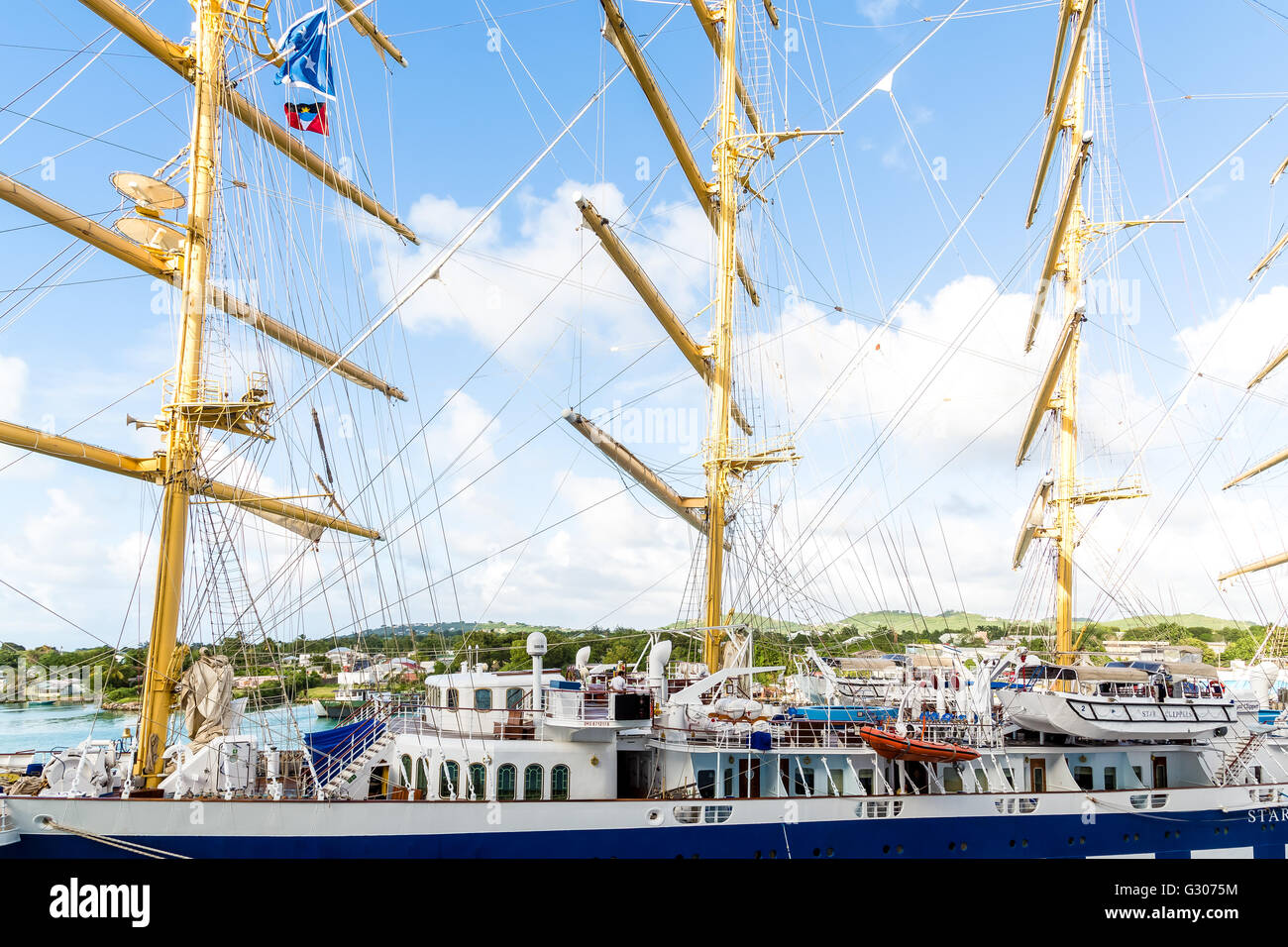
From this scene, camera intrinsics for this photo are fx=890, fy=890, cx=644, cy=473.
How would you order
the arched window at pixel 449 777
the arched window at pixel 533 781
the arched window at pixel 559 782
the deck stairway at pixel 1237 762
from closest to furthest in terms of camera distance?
1. the arched window at pixel 449 777
2. the arched window at pixel 533 781
3. the arched window at pixel 559 782
4. the deck stairway at pixel 1237 762

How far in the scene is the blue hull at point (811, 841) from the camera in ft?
46.4

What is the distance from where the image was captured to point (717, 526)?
25062 millimetres

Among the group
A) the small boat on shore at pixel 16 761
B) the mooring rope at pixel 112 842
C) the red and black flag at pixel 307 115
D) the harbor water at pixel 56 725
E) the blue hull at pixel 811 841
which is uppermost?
the red and black flag at pixel 307 115

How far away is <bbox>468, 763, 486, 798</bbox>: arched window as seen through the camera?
16.4m

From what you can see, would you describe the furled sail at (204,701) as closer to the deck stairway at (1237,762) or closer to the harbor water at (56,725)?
the deck stairway at (1237,762)

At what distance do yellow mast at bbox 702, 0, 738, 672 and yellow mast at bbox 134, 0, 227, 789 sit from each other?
40.4ft

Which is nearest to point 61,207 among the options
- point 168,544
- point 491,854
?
point 168,544

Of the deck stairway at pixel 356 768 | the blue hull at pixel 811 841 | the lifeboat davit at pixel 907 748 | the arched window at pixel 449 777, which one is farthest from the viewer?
the lifeboat davit at pixel 907 748

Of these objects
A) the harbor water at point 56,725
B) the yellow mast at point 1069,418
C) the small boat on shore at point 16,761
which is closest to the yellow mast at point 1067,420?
the yellow mast at point 1069,418

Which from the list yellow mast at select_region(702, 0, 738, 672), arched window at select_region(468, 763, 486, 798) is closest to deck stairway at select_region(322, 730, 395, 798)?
arched window at select_region(468, 763, 486, 798)

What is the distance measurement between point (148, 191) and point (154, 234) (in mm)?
1195

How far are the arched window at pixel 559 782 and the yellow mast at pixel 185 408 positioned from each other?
23.4 feet
